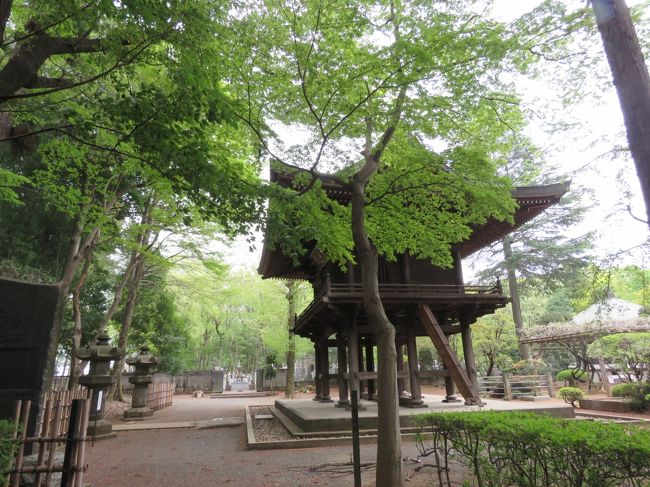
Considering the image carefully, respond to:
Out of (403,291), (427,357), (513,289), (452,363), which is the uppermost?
(513,289)

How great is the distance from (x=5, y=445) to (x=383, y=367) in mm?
4159

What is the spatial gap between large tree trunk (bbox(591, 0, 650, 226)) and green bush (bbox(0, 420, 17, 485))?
6.13 meters

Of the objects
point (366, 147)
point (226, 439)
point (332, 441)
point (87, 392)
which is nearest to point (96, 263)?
point (87, 392)

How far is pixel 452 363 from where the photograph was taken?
11492 millimetres

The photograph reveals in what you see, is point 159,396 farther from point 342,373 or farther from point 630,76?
point 630,76

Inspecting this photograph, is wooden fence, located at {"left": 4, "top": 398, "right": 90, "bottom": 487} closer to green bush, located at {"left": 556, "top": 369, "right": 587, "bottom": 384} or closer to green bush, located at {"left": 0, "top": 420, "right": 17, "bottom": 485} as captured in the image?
green bush, located at {"left": 0, "top": 420, "right": 17, "bottom": 485}

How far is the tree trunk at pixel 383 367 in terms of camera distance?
5.04 metres

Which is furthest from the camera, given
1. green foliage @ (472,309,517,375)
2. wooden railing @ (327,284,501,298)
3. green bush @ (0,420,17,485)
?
green foliage @ (472,309,517,375)

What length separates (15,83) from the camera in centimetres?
470

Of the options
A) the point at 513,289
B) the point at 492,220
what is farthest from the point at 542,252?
the point at 492,220

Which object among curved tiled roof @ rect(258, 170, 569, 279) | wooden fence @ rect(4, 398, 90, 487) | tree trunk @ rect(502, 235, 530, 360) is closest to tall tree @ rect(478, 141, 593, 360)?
tree trunk @ rect(502, 235, 530, 360)

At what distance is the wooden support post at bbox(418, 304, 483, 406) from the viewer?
1129 centimetres

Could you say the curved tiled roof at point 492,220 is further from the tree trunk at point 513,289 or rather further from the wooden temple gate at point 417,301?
the tree trunk at point 513,289

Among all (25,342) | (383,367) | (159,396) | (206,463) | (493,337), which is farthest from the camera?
(493,337)
